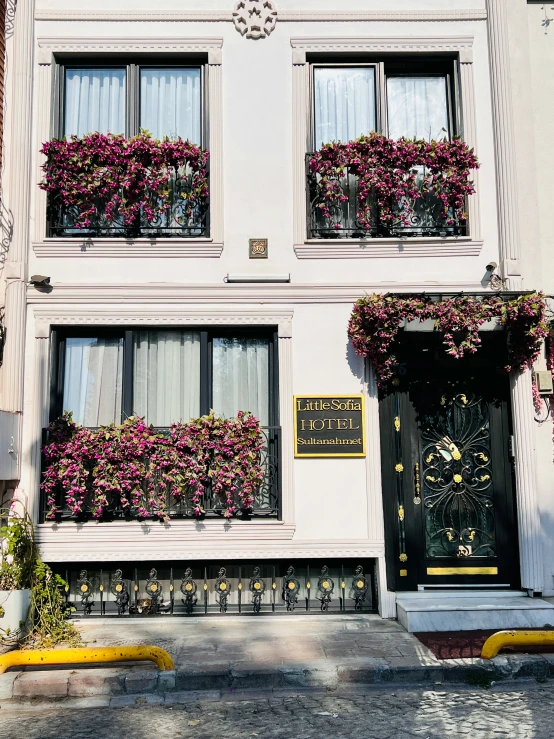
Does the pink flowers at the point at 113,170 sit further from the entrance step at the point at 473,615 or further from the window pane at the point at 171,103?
the entrance step at the point at 473,615

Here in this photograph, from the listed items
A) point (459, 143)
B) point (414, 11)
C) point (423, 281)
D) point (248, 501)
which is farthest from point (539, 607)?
point (414, 11)

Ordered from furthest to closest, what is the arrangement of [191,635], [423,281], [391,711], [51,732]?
[423,281] → [191,635] → [391,711] → [51,732]

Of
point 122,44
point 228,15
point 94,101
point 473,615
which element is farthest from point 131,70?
point 473,615

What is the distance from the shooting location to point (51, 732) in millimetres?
5547

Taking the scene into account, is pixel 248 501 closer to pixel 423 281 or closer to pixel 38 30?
pixel 423 281

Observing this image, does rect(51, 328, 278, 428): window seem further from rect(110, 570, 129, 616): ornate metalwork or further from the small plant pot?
the small plant pot

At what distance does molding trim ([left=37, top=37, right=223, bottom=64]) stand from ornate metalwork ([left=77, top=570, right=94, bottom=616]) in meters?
5.99

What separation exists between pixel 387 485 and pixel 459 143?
13.2 feet

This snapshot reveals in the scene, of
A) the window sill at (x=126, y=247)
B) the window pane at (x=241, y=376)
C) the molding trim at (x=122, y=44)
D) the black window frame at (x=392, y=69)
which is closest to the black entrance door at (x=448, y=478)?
the window pane at (x=241, y=376)

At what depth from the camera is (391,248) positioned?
8.79 metres

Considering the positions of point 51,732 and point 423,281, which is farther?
point 423,281

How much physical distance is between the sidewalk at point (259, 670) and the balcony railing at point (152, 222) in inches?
176

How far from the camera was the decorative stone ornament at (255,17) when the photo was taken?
29.5 feet

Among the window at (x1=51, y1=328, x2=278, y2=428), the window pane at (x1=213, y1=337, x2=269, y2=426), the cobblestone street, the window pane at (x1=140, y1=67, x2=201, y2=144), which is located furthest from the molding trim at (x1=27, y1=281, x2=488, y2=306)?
the cobblestone street
